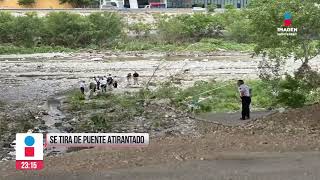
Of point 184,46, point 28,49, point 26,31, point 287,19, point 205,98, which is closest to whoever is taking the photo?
point 287,19

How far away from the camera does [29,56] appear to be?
6994 cm

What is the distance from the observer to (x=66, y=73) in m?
50.4

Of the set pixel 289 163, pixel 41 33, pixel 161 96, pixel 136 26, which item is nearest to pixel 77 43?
pixel 41 33

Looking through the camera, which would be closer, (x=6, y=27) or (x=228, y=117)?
(x=228, y=117)

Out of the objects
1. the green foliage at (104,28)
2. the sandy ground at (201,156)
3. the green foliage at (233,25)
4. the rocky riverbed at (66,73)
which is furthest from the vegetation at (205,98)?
the green foliage at (104,28)

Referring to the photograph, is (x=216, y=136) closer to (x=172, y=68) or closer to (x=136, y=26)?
(x=172, y=68)

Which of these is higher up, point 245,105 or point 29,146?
point 29,146

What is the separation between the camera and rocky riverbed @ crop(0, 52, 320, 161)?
86.4 ft

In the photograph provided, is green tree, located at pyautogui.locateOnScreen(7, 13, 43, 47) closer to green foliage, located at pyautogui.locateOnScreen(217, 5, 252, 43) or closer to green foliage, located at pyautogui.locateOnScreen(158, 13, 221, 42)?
green foliage, located at pyautogui.locateOnScreen(158, 13, 221, 42)

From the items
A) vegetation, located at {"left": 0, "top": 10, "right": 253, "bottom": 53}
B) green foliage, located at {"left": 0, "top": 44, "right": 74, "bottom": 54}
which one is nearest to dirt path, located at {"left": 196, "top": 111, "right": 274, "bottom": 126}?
vegetation, located at {"left": 0, "top": 10, "right": 253, "bottom": 53}

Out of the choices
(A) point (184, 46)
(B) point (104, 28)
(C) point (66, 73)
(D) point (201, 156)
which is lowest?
(A) point (184, 46)

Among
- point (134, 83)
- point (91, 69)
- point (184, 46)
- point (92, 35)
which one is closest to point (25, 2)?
point (92, 35)

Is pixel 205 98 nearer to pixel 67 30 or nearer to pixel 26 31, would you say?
pixel 67 30

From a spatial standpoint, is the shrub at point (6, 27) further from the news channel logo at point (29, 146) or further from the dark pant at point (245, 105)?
the news channel logo at point (29, 146)
